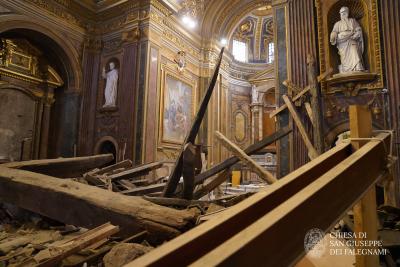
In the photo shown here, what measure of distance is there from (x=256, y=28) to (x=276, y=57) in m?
11.7

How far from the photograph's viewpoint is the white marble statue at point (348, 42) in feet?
22.5

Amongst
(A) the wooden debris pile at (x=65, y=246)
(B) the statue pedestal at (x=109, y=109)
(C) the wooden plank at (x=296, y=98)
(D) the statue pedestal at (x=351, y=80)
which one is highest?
(D) the statue pedestal at (x=351, y=80)

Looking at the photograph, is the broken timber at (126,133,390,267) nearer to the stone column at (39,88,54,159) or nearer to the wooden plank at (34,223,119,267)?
the wooden plank at (34,223,119,267)

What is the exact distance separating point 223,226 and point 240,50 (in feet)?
62.3

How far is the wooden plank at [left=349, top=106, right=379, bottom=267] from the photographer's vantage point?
1.64 metres

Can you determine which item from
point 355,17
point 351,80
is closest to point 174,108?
point 351,80

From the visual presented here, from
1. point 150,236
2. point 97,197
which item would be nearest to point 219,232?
point 150,236

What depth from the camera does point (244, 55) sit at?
61.2 feet

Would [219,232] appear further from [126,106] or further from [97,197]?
[126,106]

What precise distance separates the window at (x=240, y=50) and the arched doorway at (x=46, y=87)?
36.9 ft

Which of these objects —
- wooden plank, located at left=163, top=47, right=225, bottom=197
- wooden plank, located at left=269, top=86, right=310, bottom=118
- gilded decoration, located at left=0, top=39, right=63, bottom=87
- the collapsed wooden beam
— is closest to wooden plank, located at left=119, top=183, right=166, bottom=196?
the collapsed wooden beam

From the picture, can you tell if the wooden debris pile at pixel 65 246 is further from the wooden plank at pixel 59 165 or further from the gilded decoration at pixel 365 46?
the gilded decoration at pixel 365 46

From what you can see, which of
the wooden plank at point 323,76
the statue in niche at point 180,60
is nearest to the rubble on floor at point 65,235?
the wooden plank at point 323,76

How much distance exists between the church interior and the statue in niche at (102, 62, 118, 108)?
61 mm
